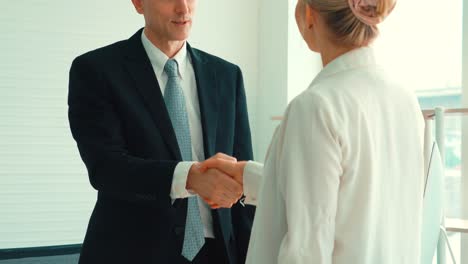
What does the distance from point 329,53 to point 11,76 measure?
11.8ft

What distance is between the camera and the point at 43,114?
4465mm

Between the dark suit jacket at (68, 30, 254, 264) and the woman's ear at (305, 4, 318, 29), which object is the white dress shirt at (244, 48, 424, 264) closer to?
the woman's ear at (305, 4, 318, 29)

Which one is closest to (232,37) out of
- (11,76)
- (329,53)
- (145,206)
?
(11,76)

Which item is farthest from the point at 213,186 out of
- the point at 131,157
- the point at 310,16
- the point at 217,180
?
the point at 310,16

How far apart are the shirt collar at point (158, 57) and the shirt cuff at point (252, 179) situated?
0.41 metres

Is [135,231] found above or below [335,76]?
below

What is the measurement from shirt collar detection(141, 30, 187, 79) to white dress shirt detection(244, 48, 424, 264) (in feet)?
2.41

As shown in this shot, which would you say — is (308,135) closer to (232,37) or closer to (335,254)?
(335,254)

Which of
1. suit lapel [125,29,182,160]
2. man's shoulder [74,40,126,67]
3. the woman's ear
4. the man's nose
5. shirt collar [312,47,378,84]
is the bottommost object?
suit lapel [125,29,182,160]

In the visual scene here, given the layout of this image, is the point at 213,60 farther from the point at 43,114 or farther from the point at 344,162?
the point at 43,114

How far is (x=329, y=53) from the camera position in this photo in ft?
3.94

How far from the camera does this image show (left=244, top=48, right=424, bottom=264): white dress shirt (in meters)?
1.05

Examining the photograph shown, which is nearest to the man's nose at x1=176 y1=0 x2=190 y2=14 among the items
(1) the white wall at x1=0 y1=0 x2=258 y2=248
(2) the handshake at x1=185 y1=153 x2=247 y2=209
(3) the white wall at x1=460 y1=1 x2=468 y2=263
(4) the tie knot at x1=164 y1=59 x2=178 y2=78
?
(4) the tie knot at x1=164 y1=59 x2=178 y2=78

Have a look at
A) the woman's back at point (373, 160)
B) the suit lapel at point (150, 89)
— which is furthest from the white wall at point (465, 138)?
the woman's back at point (373, 160)
